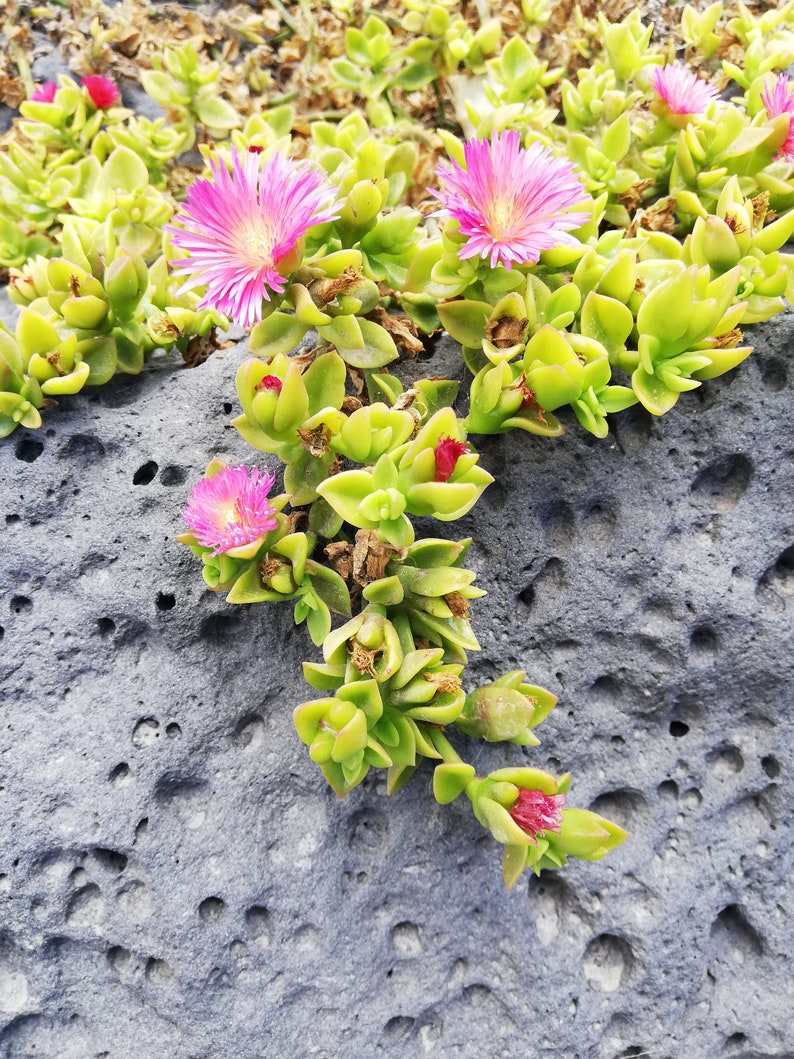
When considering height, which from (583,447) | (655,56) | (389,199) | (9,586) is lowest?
(9,586)

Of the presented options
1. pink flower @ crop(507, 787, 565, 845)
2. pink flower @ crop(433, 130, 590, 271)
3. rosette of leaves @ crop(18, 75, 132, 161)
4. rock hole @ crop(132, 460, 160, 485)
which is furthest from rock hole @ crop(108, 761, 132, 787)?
rosette of leaves @ crop(18, 75, 132, 161)

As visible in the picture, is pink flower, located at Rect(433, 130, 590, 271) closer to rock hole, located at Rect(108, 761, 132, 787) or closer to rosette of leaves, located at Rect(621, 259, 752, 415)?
rosette of leaves, located at Rect(621, 259, 752, 415)

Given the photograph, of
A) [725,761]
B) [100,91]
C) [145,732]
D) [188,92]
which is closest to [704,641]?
[725,761]

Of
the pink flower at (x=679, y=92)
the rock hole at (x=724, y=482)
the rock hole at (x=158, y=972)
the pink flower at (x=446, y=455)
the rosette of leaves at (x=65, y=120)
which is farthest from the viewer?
the rosette of leaves at (x=65, y=120)

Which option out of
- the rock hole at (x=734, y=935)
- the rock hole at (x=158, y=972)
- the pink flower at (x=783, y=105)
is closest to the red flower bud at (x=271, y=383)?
the rock hole at (x=158, y=972)

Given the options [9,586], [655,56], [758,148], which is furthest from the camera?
[655,56]

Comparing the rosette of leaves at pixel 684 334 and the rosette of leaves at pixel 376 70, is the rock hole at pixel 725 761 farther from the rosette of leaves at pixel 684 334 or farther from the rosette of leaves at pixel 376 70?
A: the rosette of leaves at pixel 376 70

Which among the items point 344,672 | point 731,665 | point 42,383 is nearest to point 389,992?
point 344,672

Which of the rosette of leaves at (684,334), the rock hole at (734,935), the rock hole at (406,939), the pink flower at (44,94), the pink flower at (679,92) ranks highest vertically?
the pink flower at (679,92)

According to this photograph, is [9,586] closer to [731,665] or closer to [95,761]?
[95,761]

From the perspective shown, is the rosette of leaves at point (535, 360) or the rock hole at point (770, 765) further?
the rock hole at point (770, 765)
